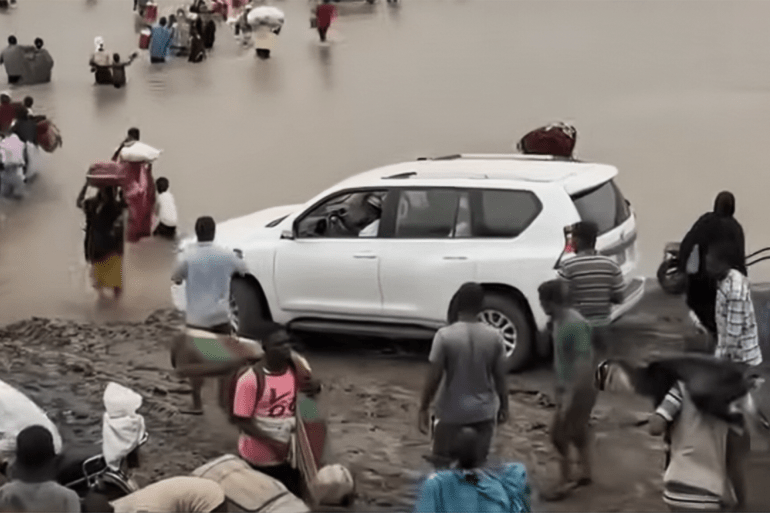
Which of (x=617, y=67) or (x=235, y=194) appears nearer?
(x=235, y=194)

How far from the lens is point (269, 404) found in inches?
274

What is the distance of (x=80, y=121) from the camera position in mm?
22953

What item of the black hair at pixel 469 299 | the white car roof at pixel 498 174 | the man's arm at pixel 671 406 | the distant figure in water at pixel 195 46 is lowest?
the man's arm at pixel 671 406

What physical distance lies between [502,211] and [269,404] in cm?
375

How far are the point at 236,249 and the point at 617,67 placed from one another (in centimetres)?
1695

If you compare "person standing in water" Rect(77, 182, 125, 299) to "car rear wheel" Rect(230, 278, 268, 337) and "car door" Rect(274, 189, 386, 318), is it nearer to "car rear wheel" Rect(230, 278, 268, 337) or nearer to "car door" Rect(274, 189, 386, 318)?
"car rear wheel" Rect(230, 278, 268, 337)

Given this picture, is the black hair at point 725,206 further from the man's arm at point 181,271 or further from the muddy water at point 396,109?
the muddy water at point 396,109

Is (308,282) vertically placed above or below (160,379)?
above

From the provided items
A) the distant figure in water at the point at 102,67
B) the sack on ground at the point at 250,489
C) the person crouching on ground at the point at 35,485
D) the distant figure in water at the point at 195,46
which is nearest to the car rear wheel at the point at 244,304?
the sack on ground at the point at 250,489

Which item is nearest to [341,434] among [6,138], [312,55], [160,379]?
[160,379]

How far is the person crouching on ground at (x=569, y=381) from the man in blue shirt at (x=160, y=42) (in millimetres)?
21801

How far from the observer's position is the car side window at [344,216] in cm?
1069

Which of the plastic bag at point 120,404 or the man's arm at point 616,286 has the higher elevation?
the man's arm at point 616,286

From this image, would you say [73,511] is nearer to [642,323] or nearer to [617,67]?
[642,323]
